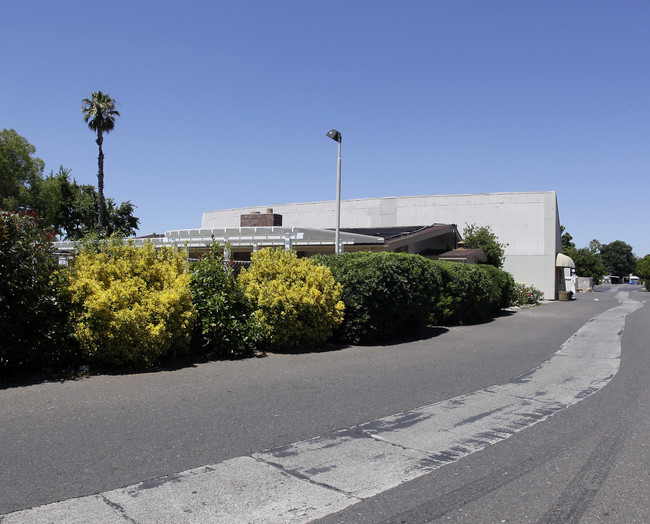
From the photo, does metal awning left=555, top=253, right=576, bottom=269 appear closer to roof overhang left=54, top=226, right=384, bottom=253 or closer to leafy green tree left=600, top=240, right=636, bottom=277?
roof overhang left=54, top=226, right=384, bottom=253

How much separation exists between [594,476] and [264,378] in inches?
188

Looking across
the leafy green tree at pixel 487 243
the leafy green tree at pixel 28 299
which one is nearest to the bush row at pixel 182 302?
the leafy green tree at pixel 28 299

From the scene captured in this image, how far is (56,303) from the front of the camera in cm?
795

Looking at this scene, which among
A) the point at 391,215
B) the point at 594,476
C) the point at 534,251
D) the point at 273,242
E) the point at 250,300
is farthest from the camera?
the point at 391,215

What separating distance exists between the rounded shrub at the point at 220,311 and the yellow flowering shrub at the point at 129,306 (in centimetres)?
52

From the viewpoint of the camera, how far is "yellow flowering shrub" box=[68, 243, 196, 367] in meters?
7.79

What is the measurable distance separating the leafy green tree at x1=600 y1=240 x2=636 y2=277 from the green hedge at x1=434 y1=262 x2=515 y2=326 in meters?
174

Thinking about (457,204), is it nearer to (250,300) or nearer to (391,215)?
(391,215)

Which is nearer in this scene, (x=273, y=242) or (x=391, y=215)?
(x=273, y=242)

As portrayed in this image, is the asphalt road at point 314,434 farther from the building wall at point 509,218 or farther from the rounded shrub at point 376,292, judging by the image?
the building wall at point 509,218

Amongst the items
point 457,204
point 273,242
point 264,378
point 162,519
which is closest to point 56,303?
point 264,378

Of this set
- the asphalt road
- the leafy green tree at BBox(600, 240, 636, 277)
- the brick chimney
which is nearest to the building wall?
the brick chimney

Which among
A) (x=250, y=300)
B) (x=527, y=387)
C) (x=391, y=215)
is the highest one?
(x=391, y=215)

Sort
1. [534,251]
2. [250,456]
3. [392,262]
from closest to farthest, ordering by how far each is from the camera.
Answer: [250,456] → [392,262] → [534,251]
